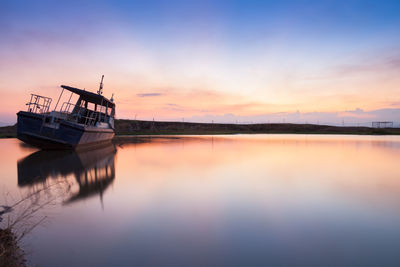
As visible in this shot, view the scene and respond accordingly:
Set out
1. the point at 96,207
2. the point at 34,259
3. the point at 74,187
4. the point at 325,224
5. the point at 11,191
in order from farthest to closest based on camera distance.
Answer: the point at 74,187 < the point at 11,191 < the point at 96,207 < the point at 325,224 < the point at 34,259

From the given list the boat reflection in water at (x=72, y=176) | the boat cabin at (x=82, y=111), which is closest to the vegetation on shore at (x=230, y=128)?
the boat cabin at (x=82, y=111)

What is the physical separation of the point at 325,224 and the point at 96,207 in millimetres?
5870

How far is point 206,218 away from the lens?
5820mm

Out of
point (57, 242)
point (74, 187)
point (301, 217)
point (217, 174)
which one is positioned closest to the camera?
point (57, 242)

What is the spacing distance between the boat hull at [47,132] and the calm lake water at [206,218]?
6.84 metres

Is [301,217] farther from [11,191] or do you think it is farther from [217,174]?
[11,191]

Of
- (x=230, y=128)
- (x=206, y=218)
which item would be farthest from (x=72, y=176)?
(x=230, y=128)

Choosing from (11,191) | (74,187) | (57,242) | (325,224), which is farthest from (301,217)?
(11,191)

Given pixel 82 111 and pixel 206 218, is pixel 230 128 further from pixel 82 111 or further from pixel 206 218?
pixel 206 218

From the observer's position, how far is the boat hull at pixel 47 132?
56.0 feet

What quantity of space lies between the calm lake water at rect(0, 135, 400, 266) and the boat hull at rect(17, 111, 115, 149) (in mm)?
6836

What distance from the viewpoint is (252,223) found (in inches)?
216

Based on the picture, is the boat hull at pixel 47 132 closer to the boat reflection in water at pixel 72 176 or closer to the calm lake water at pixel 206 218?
the boat reflection in water at pixel 72 176

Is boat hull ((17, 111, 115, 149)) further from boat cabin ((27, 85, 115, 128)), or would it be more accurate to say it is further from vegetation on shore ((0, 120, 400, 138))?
vegetation on shore ((0, 120, 400, 138))
